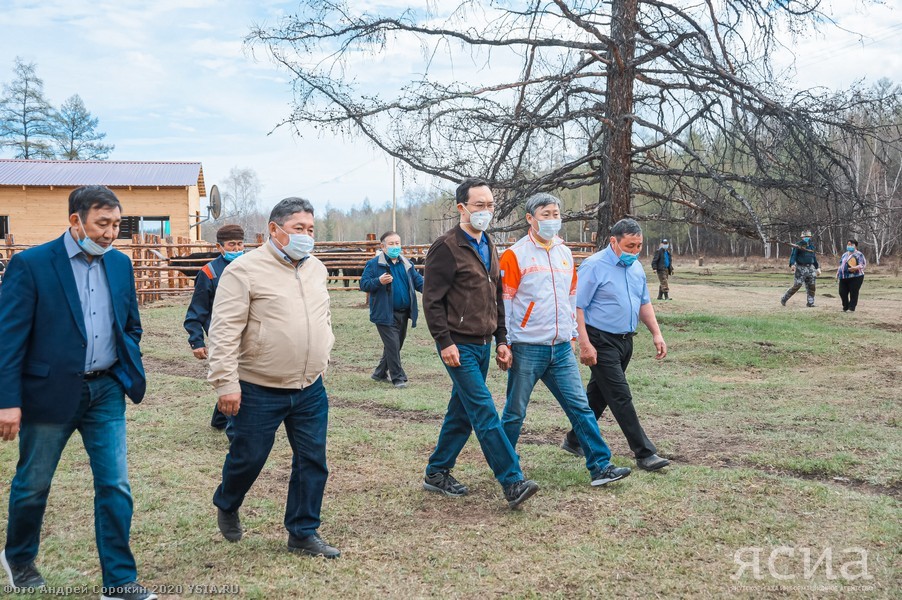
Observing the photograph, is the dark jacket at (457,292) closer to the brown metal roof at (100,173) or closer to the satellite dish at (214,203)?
the satellite dish at (214,203)

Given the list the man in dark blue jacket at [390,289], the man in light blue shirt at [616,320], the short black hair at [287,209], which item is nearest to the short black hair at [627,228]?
the man in light blue shirt at [616,320]

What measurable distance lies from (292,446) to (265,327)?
0.70 m

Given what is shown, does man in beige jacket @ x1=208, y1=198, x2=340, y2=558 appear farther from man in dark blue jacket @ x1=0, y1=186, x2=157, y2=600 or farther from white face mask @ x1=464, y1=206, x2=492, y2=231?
white face mask @ x1=464, y1=206, x2=492, y2=231

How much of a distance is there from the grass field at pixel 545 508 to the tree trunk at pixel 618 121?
15.6 feet

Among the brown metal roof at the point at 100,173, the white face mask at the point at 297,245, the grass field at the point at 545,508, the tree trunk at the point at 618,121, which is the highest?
the brown metal roof at the point at 100,173

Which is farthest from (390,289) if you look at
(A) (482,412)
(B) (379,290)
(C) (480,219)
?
(A) (482,412)

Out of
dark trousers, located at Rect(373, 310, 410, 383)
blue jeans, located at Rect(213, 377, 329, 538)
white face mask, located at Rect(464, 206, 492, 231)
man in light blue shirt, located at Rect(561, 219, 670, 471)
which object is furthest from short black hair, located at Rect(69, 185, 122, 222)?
dark trousers, located at Rect(373, 310, 410, 383)

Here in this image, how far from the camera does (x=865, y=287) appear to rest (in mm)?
28781

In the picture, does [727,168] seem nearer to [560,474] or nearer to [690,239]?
[560,474]

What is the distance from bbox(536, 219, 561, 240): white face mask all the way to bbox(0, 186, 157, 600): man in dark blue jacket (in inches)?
106

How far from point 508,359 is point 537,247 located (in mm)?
814

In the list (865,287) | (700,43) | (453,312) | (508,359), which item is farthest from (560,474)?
(865,287)

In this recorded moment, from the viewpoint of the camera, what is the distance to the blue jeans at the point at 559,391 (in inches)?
206

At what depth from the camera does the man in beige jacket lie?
12.8 ft
